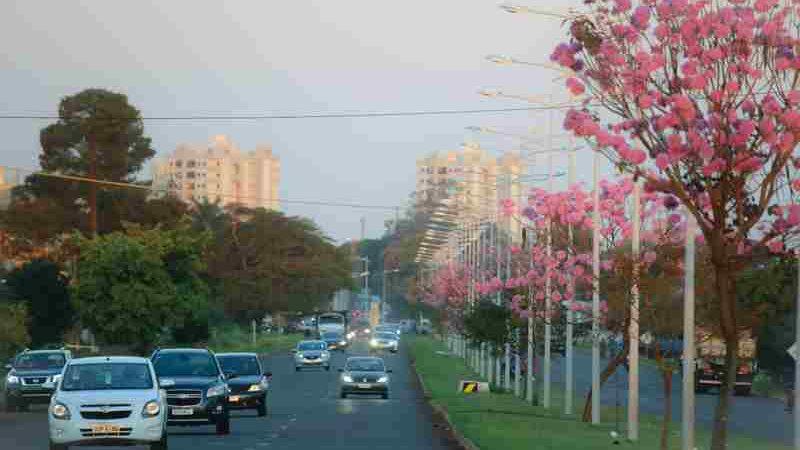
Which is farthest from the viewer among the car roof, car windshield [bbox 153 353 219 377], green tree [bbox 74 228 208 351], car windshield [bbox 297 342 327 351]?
car windshield [bbox 297 342 327 351]

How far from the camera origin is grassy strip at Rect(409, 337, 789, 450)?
31.5m

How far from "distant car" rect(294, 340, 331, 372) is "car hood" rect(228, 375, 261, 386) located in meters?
43.1

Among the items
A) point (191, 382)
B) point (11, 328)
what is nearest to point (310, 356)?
point (11, 328)

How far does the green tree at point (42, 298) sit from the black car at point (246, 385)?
105ft

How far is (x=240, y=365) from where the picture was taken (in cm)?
4538

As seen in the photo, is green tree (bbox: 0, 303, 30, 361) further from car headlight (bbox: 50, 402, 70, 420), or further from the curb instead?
car headlight (bbox: 50, 402, 70, 420)

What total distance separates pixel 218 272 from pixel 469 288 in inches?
2201

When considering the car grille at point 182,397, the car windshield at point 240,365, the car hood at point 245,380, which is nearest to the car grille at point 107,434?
the car grille at point 182,397

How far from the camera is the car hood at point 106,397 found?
91.5ft

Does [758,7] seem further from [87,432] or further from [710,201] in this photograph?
[87,432]

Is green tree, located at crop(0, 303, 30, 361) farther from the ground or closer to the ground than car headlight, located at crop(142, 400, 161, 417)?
farther from the ground

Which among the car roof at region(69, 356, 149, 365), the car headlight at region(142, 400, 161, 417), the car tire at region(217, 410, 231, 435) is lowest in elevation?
the car tire at region(217, 410, 231, 435)

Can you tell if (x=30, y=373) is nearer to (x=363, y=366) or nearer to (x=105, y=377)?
(x=363, y=366)

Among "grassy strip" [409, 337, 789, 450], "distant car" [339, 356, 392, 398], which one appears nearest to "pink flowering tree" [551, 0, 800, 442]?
"grassy strip" [409, 337, 789, 450]
